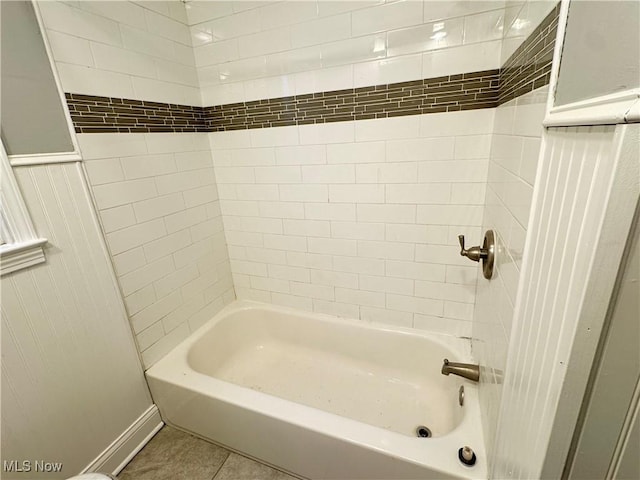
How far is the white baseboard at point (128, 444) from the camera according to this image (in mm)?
1293

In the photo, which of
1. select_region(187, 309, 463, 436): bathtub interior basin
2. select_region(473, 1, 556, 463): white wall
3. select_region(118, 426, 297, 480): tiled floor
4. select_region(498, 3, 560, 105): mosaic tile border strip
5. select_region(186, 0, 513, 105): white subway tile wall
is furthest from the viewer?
select_region(187, 309, 463, 436): bathtub interior basin

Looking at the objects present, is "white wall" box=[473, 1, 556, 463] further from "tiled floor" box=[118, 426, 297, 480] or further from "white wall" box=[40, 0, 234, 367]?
"white wall" box=[40, 0, 234, 367]

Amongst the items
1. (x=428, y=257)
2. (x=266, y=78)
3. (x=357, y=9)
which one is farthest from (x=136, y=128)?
(x=428, y=257)

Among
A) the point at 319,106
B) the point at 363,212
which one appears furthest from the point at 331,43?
the point at 363,212

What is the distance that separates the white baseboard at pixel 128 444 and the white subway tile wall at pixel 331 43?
181 centimetres

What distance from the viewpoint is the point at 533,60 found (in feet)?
2.26

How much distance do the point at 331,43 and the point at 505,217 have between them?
3.73ft

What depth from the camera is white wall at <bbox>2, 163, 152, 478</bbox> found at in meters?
1.00

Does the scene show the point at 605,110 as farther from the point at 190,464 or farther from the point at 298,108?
the point at 190,464

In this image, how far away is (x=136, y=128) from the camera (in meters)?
1.37

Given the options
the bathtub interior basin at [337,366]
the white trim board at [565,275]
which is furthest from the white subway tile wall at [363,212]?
the white trim board at [565,275]

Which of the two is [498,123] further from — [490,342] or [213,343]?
[213,343]

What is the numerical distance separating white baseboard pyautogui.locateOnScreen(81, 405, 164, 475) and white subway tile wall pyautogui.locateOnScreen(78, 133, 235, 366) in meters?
0.30

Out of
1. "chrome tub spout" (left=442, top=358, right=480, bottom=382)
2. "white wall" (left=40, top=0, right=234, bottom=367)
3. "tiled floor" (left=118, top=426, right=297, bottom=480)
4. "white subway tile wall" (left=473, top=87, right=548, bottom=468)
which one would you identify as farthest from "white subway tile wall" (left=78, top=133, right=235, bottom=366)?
"white subway tile wall" (left=473, top=87, right=548, bottom=468)
